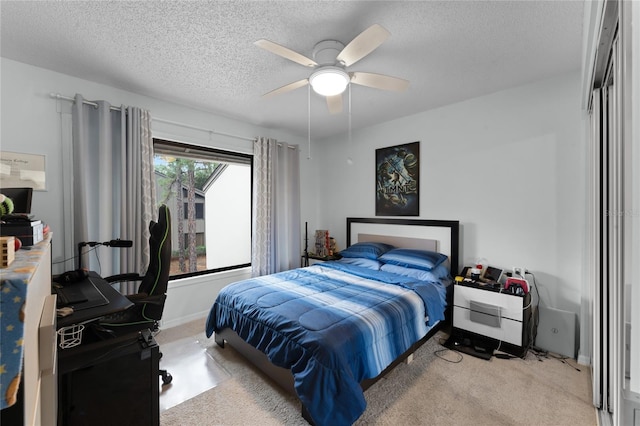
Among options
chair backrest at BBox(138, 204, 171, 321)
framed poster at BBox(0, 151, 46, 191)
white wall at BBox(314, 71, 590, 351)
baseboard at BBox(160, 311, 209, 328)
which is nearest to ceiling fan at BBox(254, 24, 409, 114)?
chair backrest at BBox(138, 204, 171, 321)

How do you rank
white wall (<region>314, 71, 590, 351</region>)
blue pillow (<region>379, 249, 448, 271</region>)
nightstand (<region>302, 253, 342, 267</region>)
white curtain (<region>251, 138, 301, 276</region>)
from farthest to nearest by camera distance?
1. nightstand (<region>302, 253, 342, 267</region>)
2. white curtain (<region>251, 138, 301, 276</region>)
3. blue pillow (<region>379, 249, 448, 271</region>)
4. white wall (<region>314, 71, 590, 351</region>)

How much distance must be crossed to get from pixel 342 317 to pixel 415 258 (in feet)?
5.07

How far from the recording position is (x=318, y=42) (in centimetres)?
206

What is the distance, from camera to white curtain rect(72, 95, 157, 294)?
261 centimetres

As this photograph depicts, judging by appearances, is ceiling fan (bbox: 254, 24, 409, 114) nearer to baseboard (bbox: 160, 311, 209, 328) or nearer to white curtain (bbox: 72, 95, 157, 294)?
white curtain (bbox: 72, 95, 157, 294)

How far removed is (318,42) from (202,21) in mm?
806

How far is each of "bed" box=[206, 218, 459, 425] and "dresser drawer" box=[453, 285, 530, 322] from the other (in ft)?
0.52

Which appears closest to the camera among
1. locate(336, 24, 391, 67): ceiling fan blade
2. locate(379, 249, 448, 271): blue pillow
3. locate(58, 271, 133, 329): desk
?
locate(58, 271, 133, 329): desk

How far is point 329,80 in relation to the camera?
2.03m

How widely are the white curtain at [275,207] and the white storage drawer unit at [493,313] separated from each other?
2421 millimetres

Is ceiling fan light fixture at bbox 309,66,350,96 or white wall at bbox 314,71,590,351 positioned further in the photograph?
white wall at bbox 314,71,590,351

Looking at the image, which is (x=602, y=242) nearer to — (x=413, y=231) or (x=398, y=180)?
(x=413, y=231)

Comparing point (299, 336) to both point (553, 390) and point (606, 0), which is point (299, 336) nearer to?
point (553, 390)

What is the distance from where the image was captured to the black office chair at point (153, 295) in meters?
1.78
